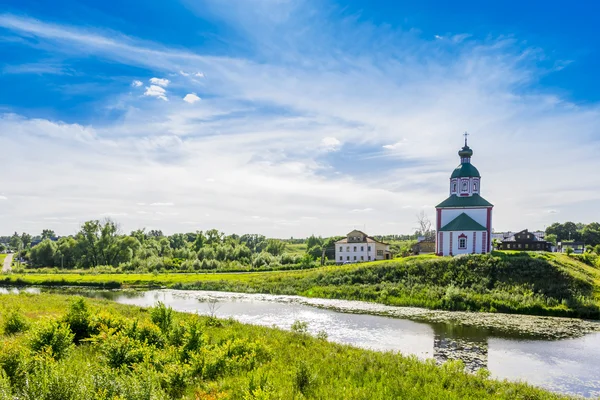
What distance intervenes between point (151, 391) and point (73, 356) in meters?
6.98

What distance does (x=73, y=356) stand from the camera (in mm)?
12102

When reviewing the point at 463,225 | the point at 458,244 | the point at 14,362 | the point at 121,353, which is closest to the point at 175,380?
the point at 121,353

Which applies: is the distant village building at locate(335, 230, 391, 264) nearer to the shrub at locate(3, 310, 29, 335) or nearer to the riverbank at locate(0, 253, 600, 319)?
the riverbank at locate(0, 253, 600, 319)

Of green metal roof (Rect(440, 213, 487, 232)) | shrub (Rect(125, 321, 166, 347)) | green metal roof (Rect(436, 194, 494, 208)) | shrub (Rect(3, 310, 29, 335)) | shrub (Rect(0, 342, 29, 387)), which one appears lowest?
shrub (Rect(3, 310, 29, 335))

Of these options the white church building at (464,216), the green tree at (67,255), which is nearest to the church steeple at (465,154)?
the white church building at (464,216)

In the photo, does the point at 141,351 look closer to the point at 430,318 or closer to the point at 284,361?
the point at 284,361

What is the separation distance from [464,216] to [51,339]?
52235 mm

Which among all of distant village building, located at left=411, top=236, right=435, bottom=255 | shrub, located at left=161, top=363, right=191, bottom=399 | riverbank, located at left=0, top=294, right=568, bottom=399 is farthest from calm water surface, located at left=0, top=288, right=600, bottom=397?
distant village building, located at left=411, top=236, right=435, bottom=255

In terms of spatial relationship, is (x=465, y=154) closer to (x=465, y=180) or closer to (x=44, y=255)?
(x=465, y=180)

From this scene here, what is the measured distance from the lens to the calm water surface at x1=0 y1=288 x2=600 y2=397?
52.4 feet

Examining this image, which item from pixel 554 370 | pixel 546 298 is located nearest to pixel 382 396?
pixel 554 370

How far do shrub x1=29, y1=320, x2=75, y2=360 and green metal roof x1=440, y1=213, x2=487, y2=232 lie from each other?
164ft

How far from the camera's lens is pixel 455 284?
128 feet

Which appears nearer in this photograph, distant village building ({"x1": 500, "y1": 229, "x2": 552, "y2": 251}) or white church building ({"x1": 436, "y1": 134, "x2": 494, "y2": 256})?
white church building ({"x1": 436, "y1": 134, "x2": 494, "y2": 256})
